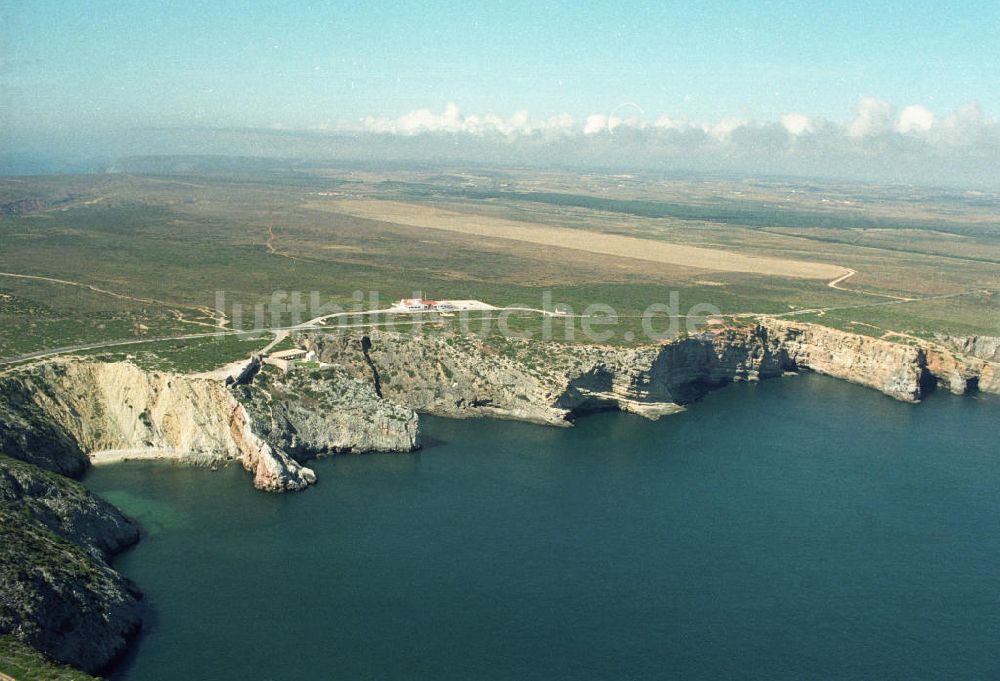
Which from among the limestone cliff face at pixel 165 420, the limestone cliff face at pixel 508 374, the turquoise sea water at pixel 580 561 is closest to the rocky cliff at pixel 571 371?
the limestone cliff face at pixel 508 374

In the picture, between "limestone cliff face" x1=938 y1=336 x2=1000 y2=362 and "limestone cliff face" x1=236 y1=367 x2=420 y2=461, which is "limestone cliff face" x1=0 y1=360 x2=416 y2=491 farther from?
"limestone cliff face" x1=938 y1=336 x2=1000 y2=362

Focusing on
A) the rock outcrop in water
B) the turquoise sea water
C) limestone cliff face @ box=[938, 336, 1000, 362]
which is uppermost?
limestone cliff face @ box=[938, 336, 1000, 362]

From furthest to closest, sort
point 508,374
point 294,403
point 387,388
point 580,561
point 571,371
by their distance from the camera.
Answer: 1. point 387,388
2. point 508,374
3. point 571,371
4. point 294,403
5. point 580,561

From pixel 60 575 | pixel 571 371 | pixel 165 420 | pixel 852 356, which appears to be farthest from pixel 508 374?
pixel 60 575

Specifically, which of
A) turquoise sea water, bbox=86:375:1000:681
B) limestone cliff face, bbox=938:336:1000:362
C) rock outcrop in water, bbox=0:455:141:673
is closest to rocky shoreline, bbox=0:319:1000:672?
rock outcrop in water, bbox=0:455:141:673

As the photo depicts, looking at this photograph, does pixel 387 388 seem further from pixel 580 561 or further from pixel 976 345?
pixel 976 345

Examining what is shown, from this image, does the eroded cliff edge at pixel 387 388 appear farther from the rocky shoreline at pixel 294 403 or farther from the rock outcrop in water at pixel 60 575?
the rock outcrop in water at pixel 60 575
